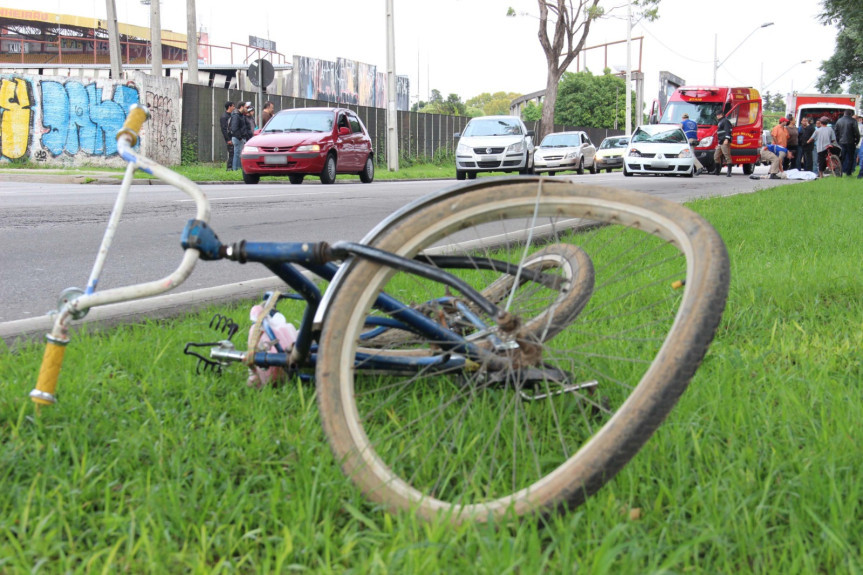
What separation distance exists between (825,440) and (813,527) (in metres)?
0.42

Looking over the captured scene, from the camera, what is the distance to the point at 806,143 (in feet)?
80.6

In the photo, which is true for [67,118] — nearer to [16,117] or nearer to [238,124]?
[16,117]

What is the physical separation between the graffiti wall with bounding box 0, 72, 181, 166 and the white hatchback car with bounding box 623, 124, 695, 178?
12.8 metres

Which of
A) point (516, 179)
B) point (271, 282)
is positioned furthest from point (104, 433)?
point (271, 282)

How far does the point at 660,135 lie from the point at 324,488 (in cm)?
2409

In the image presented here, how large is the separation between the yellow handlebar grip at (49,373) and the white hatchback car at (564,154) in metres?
26.1

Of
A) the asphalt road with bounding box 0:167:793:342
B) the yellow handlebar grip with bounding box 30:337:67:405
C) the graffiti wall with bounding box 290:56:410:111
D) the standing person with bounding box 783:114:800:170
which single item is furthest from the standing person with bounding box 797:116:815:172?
the graffiti wall with bounding box 290:56:410:111

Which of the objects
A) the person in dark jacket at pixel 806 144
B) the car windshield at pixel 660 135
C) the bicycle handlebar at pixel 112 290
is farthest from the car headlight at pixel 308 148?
the person in dark jacket at pixel 806 144

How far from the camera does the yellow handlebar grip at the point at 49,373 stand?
2061mm

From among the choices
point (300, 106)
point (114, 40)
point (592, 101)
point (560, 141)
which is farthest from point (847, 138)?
point (592, 101)

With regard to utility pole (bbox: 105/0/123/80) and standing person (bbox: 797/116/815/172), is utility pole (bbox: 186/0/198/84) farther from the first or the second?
standing person (bbox: 797/116/815/172)

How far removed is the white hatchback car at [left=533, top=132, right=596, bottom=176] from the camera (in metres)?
28.3

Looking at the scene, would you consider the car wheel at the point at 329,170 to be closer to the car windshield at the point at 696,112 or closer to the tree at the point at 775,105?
the car windshield at the point at 696,112

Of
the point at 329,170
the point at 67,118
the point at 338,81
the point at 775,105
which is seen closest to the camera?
the point at 329,170
